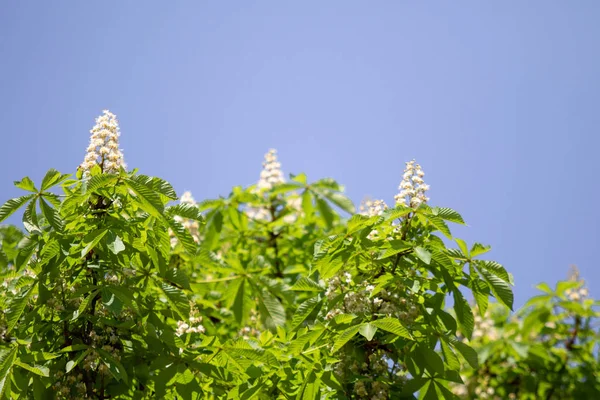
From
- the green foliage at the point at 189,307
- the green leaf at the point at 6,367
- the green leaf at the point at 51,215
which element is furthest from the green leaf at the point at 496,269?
Result: the green leaf at the point at 6,367

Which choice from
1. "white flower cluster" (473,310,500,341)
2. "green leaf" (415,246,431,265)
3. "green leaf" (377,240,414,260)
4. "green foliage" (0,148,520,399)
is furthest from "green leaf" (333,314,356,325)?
"white flower cluster" (473,310,500,341)

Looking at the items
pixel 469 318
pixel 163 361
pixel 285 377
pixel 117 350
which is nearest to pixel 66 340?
pixel 117 350

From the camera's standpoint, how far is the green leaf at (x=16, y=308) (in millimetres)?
3416

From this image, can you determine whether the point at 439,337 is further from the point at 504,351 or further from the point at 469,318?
the point at 504,351

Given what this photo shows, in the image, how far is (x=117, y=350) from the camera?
3.56 metres

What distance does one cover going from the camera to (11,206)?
330 centimetres

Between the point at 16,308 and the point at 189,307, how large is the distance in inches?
35.6

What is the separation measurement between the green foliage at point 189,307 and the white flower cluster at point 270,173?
8.74ft

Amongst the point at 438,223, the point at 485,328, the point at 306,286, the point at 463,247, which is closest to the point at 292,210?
the point at 485,328

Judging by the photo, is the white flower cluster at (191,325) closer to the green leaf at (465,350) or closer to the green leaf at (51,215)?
the green leaf at (51,215)

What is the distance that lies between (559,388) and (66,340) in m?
4.42

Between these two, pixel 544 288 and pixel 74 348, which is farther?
pixel 544 288

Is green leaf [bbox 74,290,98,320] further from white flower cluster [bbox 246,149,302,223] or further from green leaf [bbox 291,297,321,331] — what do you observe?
white flower cluster [bbox 246,149,302,223]

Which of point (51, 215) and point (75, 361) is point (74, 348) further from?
point (51, 215)
